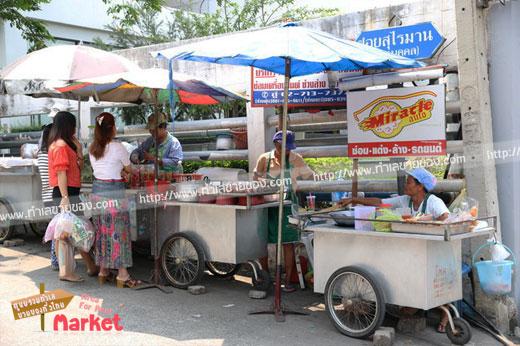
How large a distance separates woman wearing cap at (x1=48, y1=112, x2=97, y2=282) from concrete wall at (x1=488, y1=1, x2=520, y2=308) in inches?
175

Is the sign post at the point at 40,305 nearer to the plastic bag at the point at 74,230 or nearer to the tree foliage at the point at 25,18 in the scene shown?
the plastic bag at the point at 74,230

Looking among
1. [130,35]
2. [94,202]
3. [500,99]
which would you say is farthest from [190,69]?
[130,35]

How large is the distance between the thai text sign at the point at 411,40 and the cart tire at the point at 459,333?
321 centimetres

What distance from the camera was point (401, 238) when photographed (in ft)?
14.7

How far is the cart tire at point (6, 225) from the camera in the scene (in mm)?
8359

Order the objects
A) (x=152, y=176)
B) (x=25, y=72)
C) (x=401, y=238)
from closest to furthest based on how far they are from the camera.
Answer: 1. (x=401, y=238)
2. (x=25, y=72)
3. (x=152, y=176)

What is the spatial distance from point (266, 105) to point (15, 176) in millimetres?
3906

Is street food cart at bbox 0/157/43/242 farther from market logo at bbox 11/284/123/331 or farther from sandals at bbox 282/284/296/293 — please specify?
sandals at bbox 282/284/296/293

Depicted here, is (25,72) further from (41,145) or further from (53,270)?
(53,270)

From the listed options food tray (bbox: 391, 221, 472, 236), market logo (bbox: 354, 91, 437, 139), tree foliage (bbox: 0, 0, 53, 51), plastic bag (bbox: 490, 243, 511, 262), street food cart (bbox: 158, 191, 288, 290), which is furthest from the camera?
tree foliage (bbox: 0, 0, 53, 51)

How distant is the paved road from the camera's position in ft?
15.2

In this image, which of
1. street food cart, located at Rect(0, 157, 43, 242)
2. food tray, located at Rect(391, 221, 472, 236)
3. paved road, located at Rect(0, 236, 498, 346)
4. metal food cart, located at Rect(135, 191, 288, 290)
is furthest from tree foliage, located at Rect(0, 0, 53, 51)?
food tray, located at Rect(391, 221, 472, 236)

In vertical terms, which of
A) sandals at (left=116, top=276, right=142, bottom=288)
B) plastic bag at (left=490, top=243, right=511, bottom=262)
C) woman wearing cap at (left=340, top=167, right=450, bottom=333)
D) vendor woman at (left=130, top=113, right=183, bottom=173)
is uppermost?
vendor woman at (left=130, top=113, right=183, bottom=173)

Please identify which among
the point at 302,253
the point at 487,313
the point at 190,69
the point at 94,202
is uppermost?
the point at 190,69
